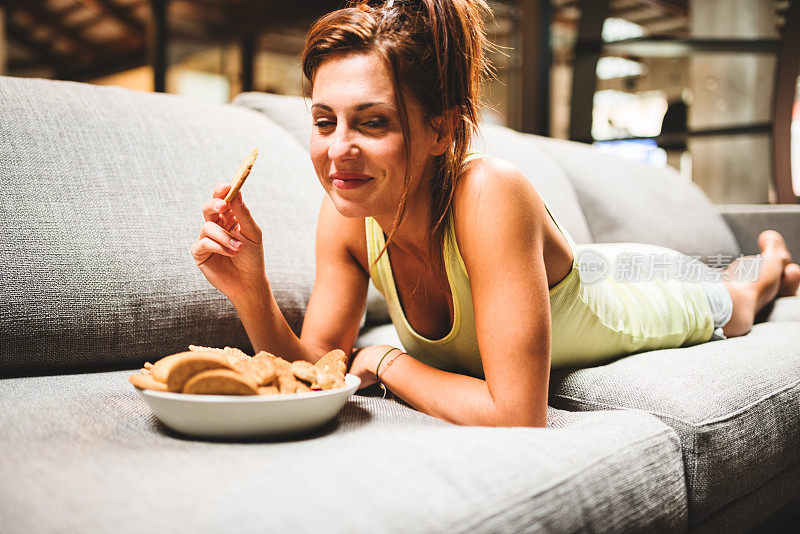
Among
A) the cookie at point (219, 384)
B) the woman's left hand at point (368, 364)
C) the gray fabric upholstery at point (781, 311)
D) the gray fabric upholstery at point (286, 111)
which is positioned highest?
the gray fabric upholstery at point (286, 111)

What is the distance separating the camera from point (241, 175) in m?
0.83

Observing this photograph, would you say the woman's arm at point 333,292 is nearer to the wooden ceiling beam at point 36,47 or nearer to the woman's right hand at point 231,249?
the woman's right hand at point 231,249

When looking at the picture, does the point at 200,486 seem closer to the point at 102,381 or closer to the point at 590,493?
the point at 590,493

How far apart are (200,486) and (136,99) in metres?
0.93

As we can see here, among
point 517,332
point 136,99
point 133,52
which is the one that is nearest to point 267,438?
point 517,332

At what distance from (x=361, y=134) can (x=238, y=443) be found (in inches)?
15.4

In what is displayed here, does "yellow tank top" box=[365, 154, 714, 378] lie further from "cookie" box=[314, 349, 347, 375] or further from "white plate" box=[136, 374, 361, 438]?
"white plate" box=[136, 374, 361, 438]

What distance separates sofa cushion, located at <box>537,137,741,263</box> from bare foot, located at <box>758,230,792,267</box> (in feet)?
0.59

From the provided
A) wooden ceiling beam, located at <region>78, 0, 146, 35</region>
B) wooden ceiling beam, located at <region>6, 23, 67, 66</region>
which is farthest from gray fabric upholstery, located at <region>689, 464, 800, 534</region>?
wooden ceiling beam, located at <region>6, 23, 67, 66</region>

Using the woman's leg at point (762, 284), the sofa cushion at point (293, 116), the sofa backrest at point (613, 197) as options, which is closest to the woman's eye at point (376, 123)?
the sofa cushion at point (293, 116)

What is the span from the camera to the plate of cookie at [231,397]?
0.60 m

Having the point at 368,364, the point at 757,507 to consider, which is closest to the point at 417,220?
the point at 368,364

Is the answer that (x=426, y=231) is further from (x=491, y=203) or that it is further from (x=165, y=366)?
(x=165, y=366)

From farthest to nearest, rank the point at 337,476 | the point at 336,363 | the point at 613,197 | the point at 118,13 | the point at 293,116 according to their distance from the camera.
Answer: the point at 118,13 < the point at 613,197 < the point at 293,116 < the point at 336,363 < the point at 337,476
